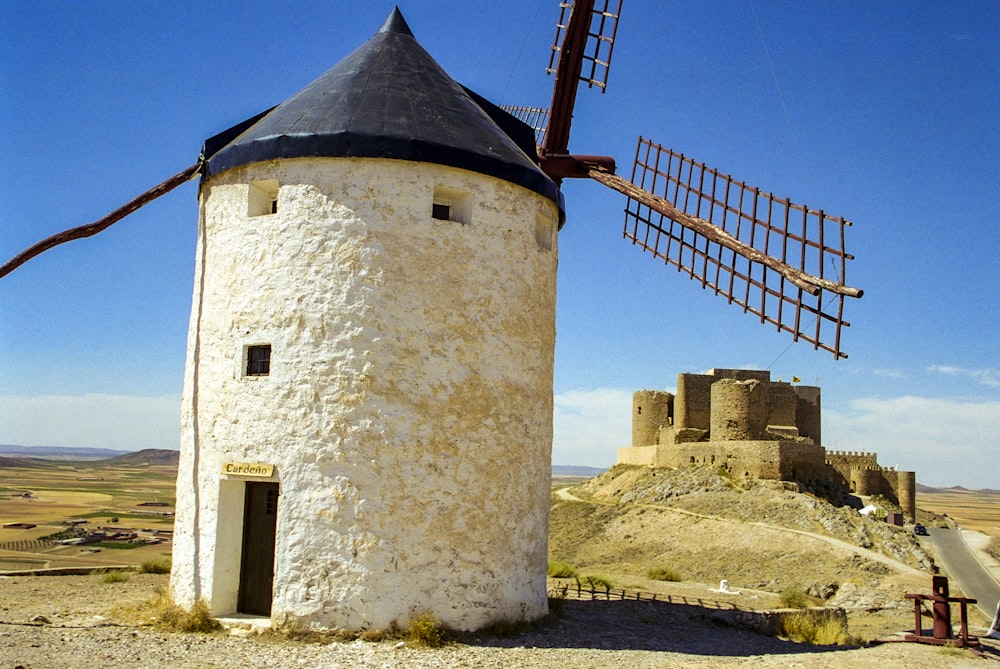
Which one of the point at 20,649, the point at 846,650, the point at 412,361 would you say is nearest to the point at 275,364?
the point at 412,361

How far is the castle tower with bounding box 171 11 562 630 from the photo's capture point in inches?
335

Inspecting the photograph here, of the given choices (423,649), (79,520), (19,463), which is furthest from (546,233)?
(19,463)

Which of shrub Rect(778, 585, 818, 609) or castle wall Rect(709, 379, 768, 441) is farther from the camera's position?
castle wall Rect(709, 379, 768, 441)

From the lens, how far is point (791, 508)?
24.6 metres

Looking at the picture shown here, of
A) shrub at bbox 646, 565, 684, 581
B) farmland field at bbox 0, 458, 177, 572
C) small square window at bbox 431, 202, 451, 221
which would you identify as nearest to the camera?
small square window at bbox 431, 202, 451, 221

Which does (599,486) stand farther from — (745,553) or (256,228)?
(256,228)

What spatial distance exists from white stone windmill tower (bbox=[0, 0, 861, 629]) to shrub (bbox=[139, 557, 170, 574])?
15.1ft

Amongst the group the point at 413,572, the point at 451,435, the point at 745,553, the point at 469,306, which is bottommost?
the point at 745,553

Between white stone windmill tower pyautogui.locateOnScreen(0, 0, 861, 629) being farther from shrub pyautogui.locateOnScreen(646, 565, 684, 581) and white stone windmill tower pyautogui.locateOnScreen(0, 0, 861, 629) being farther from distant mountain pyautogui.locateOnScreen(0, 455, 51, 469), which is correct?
distant mountain pyautogui.locateOnScreen(0, 455, 51, 469)

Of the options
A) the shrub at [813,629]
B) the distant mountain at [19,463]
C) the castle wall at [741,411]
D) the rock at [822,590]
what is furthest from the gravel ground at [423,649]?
the distant mountain at [19,463]

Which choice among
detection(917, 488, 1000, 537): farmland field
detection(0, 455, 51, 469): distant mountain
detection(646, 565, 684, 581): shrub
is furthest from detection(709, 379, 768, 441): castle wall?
detection(0, 455, 51, 469): distant mountain

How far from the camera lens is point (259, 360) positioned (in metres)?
9.08

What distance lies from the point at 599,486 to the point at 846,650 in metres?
24.7

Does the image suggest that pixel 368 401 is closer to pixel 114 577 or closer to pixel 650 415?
pixel 114 577
